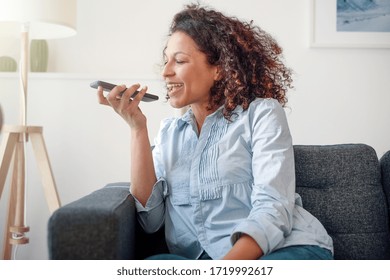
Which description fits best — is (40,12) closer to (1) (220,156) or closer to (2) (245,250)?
(1) (220,156)

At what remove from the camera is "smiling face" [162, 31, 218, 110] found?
35.7 inches

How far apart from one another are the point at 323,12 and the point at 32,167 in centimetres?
112

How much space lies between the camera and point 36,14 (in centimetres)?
134

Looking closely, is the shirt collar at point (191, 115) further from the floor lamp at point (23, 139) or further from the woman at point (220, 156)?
the floor lamp at point (23, 139)

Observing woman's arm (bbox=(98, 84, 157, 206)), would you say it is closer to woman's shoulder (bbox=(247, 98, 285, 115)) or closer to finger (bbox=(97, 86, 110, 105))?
finger (bbox=(97, 86, 110, 105))

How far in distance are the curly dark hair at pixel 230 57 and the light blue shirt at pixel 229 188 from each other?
0.04 meters

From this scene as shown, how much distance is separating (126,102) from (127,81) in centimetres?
69

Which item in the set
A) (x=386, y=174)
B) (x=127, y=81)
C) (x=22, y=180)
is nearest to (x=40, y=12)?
(x=127, y=81)

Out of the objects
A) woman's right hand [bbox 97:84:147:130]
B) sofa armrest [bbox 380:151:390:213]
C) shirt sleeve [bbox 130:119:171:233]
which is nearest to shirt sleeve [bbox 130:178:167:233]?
shirt sleeve [bbox 130:119:171:233]

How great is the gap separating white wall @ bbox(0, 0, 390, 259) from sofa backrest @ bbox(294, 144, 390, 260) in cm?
59

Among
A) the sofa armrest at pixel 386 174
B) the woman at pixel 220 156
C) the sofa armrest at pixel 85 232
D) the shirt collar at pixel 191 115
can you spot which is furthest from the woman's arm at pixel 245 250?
the sofa armrest at pixel 386 174

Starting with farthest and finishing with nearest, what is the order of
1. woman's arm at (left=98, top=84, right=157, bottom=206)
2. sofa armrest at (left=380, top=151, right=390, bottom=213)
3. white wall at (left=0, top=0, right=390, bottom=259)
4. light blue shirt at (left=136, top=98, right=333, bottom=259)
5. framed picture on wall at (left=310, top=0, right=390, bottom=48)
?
white wall at (left=0, top=0, right=390, bottom=259) < framed picture on wall at (left=310, top=0, right=390, bottom=48) < sofa armrest at (left=380, top=151, right=390, bottom=213) < woman's arm at (left=98, top=84, right=157, bottom=206) < light blue shirt at (left=136, top=98, right=333, bottom=259)

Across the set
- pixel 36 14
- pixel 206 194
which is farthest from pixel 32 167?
pixel 206 194
